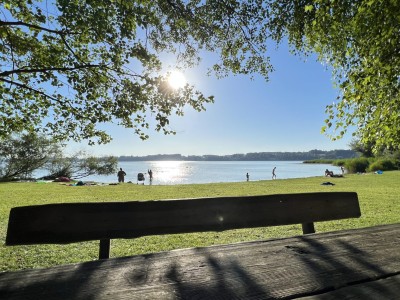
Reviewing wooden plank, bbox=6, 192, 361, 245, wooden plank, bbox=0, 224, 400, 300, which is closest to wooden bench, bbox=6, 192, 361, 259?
wooden plank, bbox=6, 192, 361, 245

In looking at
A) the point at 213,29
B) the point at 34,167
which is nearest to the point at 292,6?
the point at 213,29

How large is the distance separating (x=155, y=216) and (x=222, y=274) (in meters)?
1.31

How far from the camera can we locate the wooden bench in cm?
273

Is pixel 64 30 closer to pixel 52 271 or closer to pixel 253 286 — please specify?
pixel 52 271

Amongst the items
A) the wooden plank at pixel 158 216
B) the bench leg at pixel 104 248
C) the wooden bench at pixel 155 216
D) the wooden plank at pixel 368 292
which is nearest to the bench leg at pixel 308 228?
the wooden bench at pixel 155 216

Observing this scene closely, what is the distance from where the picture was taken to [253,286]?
5.97 feet

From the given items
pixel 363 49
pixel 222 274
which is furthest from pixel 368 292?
pixel 363 49

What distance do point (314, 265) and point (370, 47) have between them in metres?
5.66

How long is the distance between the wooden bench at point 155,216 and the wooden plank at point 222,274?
2.31ft

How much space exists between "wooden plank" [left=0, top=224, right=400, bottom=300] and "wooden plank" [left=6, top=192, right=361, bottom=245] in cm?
70

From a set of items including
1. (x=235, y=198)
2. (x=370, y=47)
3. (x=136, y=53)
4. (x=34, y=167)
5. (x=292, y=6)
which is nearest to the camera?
(x=235, y=198)

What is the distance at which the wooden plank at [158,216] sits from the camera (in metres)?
2.72

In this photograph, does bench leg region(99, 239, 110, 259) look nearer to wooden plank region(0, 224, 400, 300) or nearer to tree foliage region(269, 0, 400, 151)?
wooden plank region(0, 224, 400, 300)

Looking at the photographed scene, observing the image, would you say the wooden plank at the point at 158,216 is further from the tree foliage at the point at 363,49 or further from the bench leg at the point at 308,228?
the tree foliage at the point at 363,49
